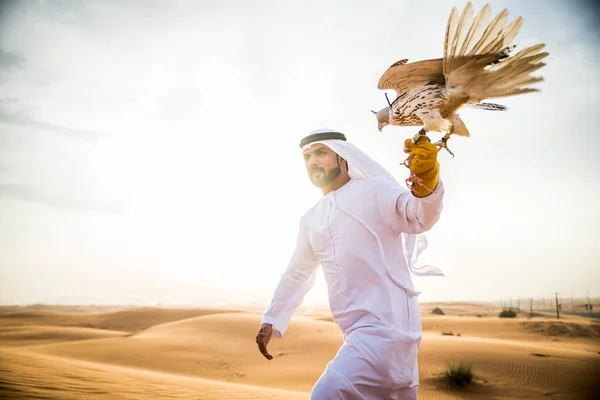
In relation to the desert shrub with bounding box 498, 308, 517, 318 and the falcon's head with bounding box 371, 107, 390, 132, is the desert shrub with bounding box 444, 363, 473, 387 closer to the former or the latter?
the falcon's head with bounding box 371, 107, 390, 132

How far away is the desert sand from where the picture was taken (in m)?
5.62

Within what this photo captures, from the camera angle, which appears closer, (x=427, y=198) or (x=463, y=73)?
(x=463, y=73)

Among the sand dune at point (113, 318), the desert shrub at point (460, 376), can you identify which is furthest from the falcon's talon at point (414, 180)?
the sand dune at point (113, 318)

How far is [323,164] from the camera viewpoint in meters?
2.92

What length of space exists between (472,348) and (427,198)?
32.2 ft

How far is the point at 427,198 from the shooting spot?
6.82 ft

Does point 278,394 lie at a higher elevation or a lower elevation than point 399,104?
lower

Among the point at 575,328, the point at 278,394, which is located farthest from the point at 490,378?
the point at 575,328

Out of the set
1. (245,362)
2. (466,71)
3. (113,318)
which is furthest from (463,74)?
(113,318)

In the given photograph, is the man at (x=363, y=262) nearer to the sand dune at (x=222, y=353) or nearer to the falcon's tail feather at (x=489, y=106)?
the falcon's tail feather at (x=489, y=106)

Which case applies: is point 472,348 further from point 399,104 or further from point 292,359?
point 399,104

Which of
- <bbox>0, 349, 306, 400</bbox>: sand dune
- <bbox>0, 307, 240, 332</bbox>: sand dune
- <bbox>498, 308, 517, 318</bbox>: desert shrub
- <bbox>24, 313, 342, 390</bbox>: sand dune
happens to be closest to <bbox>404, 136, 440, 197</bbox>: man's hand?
<bbox>0, 349, 306, 400</bbox>: sand dune

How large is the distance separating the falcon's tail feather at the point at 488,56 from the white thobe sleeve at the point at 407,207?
540mm

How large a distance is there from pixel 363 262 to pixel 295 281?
812mm
